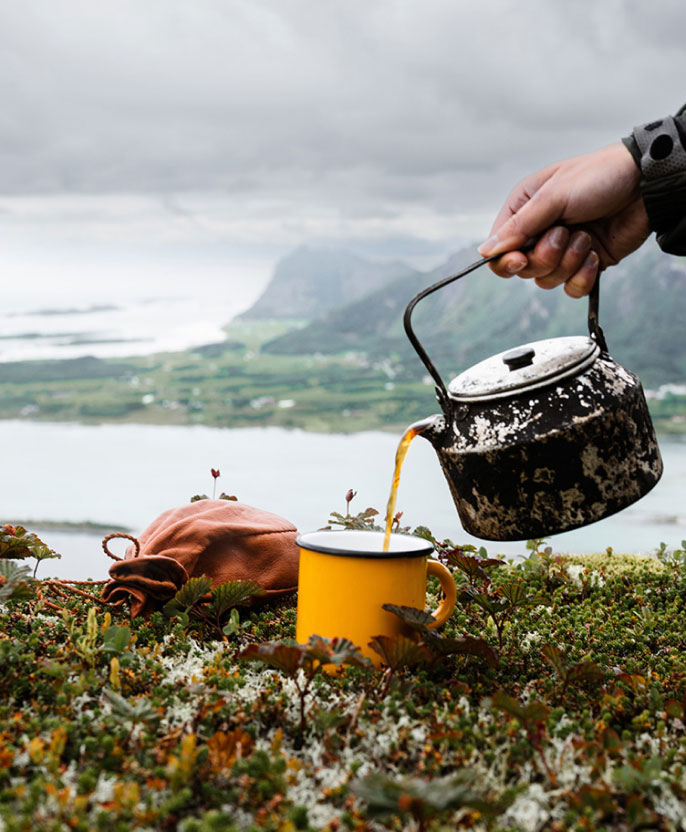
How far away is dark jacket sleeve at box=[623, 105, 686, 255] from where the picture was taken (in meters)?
1.30

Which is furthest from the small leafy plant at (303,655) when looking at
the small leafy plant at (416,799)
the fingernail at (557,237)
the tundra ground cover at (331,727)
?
the fingernail at (557,237)

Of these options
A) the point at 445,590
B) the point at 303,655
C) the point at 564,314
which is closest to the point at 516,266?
the point at 445,590

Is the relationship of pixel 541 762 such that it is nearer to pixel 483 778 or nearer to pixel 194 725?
pixel 483 778

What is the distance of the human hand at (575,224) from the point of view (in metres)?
1.36

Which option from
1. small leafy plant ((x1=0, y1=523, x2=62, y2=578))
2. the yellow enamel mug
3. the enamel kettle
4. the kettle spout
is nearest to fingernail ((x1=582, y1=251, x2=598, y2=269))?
the enamel kettle

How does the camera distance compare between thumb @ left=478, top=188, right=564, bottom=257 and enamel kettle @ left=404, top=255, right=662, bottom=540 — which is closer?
enamel kettle @ left=404, top=255, right=662, bottom=540

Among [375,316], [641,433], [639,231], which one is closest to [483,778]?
[641,433]

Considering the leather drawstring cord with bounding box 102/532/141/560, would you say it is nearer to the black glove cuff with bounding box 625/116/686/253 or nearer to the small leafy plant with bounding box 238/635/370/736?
the small leafy plant with bounding box 238/635/370/736

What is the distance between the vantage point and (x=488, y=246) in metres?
1.39

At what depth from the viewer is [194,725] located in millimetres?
1067

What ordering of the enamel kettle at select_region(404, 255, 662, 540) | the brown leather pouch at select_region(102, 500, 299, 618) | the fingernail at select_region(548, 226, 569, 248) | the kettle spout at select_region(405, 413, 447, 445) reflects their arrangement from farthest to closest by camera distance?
the brown leather pouch at select_region(102, 500, 299, 618), the fingernail at select_region(548, 226, 569, 248), the kettle spout at select_region(405, 413, 447, 445), the enamel kettle at select_region(404, 255, 662, 540)

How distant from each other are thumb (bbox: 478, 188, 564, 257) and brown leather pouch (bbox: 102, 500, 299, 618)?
2.58 feet

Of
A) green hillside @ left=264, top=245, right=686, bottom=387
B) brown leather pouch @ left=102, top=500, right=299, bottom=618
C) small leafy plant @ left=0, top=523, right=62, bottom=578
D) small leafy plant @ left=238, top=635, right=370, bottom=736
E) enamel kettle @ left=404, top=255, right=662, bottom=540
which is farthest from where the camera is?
green hillside @ left=264, top=245, right=686, bottom=387

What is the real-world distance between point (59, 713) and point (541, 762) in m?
0.68
